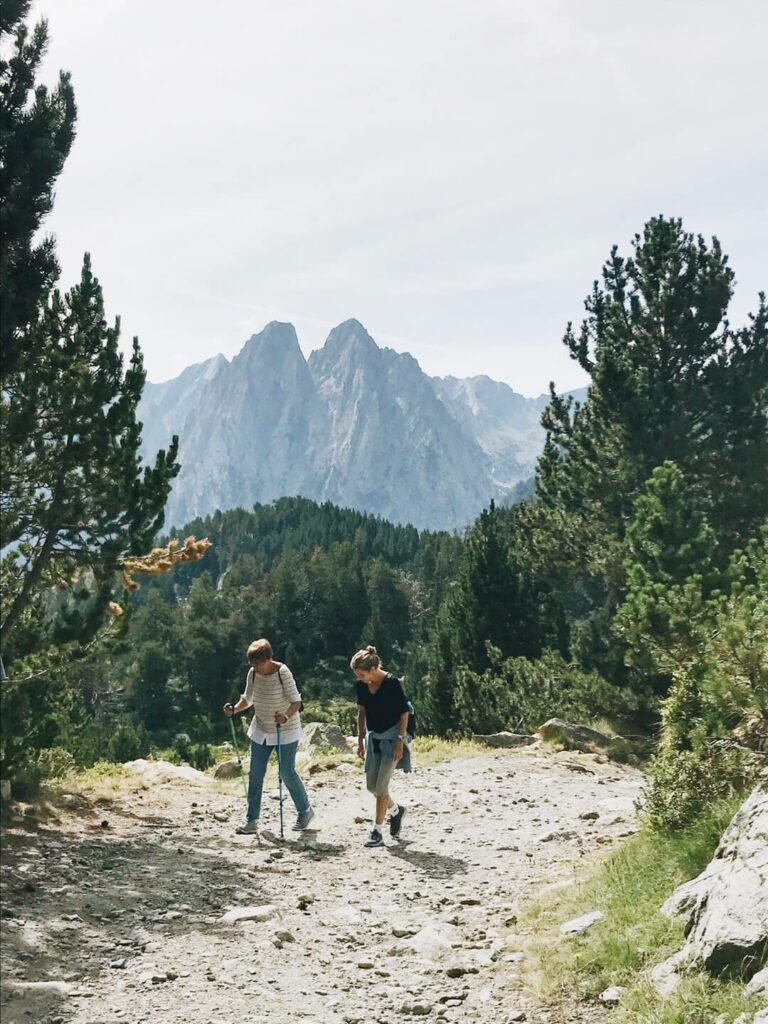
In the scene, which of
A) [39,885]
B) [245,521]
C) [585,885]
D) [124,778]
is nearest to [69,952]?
[39,885]

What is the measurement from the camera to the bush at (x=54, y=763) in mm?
12226

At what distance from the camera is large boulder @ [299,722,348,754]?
64.0 ft

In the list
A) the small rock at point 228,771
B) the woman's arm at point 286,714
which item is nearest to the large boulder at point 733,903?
the woman's arm at point 286,714

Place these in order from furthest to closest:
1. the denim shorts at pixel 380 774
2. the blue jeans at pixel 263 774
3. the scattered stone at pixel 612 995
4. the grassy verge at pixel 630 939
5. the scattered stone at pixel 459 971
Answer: the blue jeans at pixel 263 774, the denim shorts at pixel 380 774, the scattered stone at pixel 459 971, the scattered stone at pixel 612 995, the grassy verge at pixel 630 939

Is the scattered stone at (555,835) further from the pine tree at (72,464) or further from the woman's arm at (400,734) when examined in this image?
the pine tree at (72,464)

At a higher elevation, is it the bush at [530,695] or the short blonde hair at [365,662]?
the short blonde hair at [365,662]

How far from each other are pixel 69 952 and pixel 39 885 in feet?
6.09

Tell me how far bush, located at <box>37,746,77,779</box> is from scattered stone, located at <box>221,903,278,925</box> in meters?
5.43

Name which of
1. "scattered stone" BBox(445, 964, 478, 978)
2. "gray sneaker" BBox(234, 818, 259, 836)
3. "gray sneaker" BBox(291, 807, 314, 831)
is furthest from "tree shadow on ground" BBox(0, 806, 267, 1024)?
"scattered stone" BBox(445, 964, 478, 978)

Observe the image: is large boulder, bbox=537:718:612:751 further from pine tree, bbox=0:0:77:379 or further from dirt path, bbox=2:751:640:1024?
pine tree, bbox=0:0:77:379

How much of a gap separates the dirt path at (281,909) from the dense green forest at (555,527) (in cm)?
162

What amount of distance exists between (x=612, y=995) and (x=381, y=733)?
5.60 m

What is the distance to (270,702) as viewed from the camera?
1125 cm

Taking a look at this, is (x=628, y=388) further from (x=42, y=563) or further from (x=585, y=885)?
(x=585, y=885)
